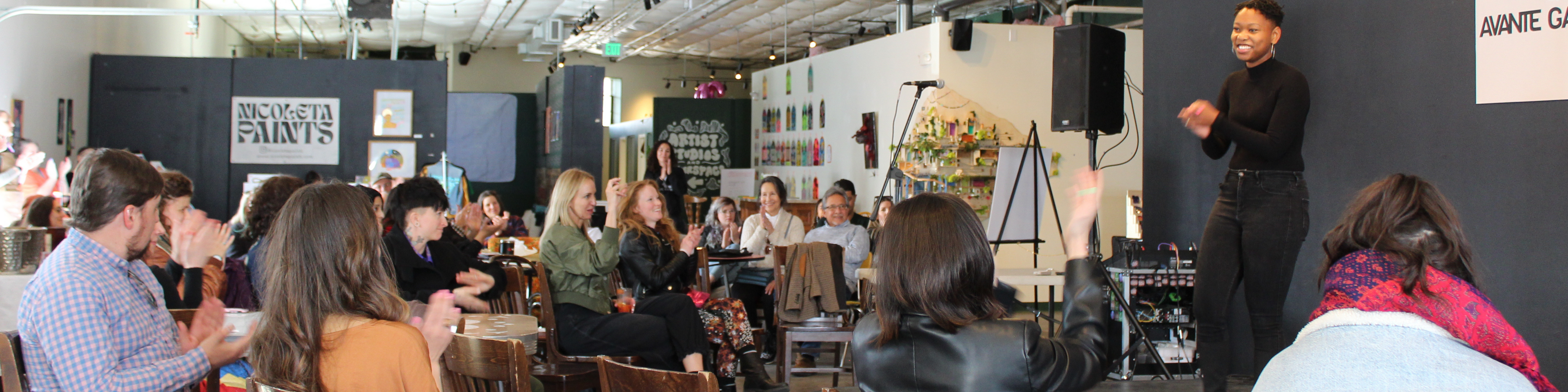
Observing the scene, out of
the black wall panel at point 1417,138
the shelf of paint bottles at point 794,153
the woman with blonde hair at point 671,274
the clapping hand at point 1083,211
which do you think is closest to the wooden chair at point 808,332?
the woman with blonde hair at point 671,274

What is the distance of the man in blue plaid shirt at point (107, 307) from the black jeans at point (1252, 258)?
9.26 feet

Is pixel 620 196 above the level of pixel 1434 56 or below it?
below

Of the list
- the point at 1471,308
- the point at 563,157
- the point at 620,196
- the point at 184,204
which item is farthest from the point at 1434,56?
the point at 563,157

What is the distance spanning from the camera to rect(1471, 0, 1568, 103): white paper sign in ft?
9.76

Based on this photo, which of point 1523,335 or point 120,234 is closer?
point 120,234

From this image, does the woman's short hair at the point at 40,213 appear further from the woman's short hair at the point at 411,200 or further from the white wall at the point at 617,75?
the white wall at the point at 617,75

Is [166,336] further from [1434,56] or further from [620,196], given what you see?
[1434,56]

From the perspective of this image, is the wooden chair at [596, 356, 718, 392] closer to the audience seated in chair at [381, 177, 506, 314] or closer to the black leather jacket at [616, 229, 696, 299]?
the audience seated in chair at [381, 177, 506, 314]

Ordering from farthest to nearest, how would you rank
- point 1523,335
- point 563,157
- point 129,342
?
point 563,157 → point 1523,335 → point 129,342

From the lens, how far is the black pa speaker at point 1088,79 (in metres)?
4.60

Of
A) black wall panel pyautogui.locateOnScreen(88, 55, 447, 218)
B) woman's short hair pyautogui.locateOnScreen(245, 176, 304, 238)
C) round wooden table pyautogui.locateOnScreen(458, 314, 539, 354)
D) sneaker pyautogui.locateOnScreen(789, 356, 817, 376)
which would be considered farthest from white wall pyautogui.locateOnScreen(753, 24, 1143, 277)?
woman's short hair pyautogui.locateOnScreen(245, 176, 304, 238)

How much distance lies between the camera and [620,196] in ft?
15.5

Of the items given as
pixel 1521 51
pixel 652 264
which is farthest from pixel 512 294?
pixel 1521 51

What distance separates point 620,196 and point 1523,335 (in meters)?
3.49
